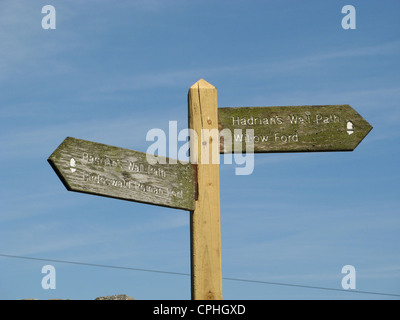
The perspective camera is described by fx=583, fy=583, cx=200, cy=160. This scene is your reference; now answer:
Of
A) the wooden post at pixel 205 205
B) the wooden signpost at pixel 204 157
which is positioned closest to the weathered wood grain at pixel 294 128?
the wooden signpost at pixel 204 157

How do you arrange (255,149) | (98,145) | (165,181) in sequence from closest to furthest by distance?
1. (98,145)
2. (165,181)
3. (255,149)

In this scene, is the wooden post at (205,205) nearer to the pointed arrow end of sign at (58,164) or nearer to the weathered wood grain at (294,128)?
the weathered wood grain at (294,128)

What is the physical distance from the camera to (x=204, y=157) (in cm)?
484

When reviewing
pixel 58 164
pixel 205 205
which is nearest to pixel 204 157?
pixel 205 205

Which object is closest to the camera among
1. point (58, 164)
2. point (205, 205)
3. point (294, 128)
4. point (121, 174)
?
point (58, 164)

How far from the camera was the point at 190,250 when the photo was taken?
189 inches

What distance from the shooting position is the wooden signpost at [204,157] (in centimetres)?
429

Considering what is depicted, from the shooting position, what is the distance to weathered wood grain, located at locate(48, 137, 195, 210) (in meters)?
4.12

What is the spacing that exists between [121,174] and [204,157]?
30.7 inches

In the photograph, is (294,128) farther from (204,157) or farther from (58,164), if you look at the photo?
(58,164)

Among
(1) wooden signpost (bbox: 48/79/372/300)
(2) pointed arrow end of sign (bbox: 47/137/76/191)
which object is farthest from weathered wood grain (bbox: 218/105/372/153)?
(2) pointed arrow end of sign (bbox: 47/137/76/191)
